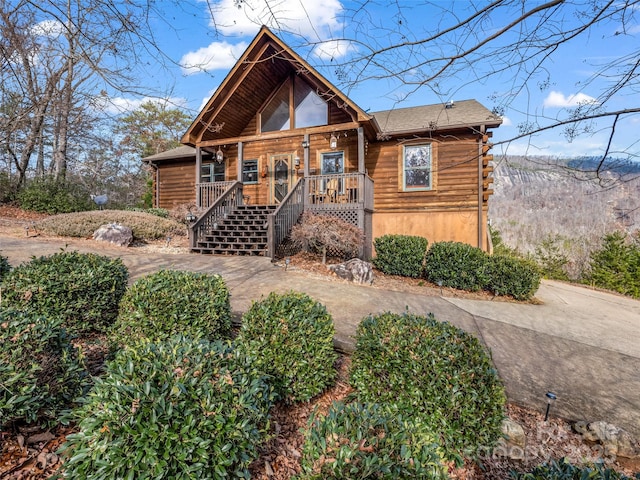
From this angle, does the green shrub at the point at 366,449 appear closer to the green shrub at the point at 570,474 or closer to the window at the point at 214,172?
the green shrub at the point at 570,474

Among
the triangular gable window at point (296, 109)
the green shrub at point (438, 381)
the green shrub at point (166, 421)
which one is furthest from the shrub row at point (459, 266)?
the green shrub at point (166, 421)

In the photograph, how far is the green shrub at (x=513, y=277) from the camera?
715cm

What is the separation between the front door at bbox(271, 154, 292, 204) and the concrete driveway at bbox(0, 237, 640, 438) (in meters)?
5.36

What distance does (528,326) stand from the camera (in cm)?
521

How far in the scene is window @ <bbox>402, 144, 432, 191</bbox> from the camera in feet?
37.0

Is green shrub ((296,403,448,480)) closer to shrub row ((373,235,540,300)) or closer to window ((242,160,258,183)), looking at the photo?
shrub row ((373,235,540,300))

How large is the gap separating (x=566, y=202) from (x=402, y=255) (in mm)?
4267

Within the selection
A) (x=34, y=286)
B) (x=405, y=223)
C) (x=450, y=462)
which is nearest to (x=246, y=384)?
(x=450, y=462)

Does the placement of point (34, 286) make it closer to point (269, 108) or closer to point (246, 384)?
point (246, 384)

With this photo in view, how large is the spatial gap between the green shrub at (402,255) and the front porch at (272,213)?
964 mm

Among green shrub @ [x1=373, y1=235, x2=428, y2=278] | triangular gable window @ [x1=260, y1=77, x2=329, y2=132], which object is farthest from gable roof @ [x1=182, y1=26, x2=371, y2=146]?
green shrub @ [x1=373, y1=235, x2=428, y2=278]

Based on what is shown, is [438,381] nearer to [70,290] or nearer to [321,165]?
[70,290]

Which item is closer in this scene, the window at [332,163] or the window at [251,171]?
the window at [332,163]

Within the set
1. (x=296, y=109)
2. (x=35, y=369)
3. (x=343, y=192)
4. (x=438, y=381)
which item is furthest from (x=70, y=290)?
(x=296, y=109)
